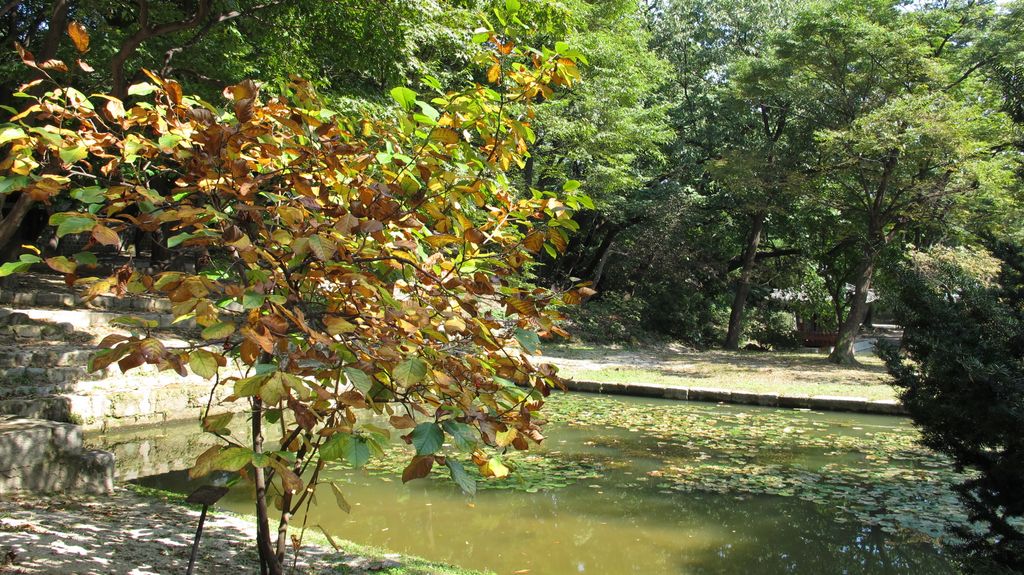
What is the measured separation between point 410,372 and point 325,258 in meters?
0.34

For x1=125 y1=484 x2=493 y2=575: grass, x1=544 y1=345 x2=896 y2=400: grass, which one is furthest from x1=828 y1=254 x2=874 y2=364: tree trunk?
x1=125 y1=484 x2=493 y2=575: grass

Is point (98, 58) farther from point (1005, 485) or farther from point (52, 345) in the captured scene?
point (1005, 485)

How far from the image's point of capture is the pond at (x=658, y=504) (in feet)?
14.5

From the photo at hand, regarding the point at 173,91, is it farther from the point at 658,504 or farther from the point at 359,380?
the point at 658,504

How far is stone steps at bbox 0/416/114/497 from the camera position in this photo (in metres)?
4.08

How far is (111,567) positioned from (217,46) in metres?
8.81

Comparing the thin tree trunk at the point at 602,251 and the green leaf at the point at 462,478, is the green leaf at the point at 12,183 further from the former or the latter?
the thin tree trunk at the point at 602,251

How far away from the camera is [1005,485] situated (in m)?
3.39

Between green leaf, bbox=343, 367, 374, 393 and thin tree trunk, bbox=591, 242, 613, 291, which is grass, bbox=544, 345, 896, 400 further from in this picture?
green leaf, bbox=343, 367, 374, 393

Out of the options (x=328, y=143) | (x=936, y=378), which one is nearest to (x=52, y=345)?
(x=328, y=143)

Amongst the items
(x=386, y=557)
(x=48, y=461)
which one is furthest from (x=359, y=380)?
(x=48, y=461)

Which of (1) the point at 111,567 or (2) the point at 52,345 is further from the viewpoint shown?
(2) the point at 52,345

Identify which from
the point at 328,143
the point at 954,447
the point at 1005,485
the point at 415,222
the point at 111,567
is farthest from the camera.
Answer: the point at 954,447

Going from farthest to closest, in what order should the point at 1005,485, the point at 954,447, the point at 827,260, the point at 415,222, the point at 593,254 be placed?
the point at 593,254 → the point at 827,260 → the point at 954,447 → the point at 1005,485 → the point at 415,222
